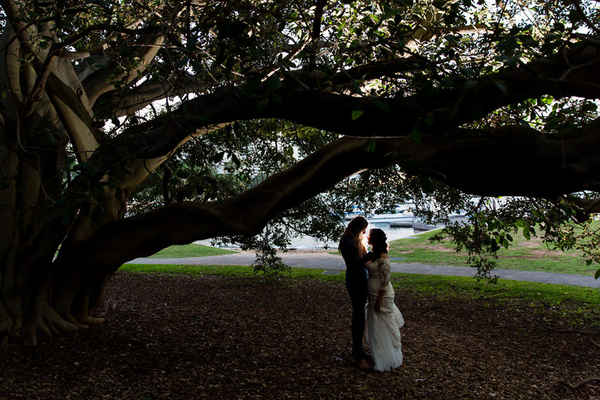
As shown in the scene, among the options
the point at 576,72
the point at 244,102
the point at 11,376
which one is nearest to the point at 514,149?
the point at 576,72

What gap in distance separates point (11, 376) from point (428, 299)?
7.51 metres

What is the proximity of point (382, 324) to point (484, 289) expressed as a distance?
6445 millimetres

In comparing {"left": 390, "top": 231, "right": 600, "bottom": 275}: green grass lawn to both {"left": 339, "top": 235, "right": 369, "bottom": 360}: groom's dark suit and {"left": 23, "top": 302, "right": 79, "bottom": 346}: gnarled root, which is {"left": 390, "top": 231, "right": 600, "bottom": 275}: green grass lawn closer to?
{"left": 339, "top": 235, "right": 369, "bottom": 360}: groom's dark suit

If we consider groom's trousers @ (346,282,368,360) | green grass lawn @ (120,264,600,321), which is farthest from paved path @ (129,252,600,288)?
groom's trousers @ (346,282,368,360)

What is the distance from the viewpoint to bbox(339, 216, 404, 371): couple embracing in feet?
16.3

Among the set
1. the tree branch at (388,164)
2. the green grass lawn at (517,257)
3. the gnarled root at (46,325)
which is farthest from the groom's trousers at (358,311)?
the green grass lawn at (517,257)

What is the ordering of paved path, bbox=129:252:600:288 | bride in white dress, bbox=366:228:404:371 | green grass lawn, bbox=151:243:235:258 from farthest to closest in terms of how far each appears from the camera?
green grass lawn, bbox=151:243:235:258
paved path, bbox=129:252:600:288
bride in white dress, bbox=366:228:404:371

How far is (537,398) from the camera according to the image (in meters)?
4.58

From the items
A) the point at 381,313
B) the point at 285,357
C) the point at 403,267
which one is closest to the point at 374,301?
the point at 381,313

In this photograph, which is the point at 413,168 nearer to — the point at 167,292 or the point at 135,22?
the point at 135,22

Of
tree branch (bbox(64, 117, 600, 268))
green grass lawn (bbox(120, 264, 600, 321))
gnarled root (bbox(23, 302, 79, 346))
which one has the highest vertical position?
tree branch (bbox(64, 117, 600, 268))

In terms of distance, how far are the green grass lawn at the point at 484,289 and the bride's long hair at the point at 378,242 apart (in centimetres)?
504

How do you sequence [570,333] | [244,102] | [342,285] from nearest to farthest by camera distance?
[244,102]
[570,333]
[342,285]

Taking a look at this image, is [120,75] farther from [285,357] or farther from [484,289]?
[484,289]
